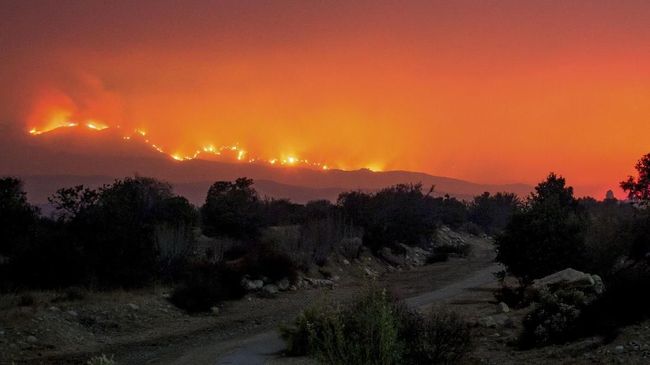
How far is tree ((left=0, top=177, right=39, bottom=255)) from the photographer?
27297 mm

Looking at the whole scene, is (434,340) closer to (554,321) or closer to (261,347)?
(554,321)

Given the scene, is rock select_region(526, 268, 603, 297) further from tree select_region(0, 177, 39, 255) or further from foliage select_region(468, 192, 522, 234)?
foliage select_region(468, 192, 522, 234)

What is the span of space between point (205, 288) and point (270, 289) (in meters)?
4.30

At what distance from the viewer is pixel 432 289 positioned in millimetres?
29750

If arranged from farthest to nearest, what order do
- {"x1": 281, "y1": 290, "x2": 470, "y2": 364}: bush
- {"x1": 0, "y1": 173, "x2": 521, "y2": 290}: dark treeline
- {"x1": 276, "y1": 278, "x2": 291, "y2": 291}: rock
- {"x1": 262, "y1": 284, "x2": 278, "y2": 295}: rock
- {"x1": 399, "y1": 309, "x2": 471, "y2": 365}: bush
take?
{"x1": 276, "y1": 278, "x2": 291, "y2": 291}: rock
{"x1": 262, "y1": 284, "x2": 278, "y2": 295}: rock
{"x1": 0, "y1": 173, "x2": 521, "y2": 290}: dark treeline
{"x1": 399, "y1": 309, "x2": 471, "y2": 365}: bush
{"x1": 281, "y1": 290, "x2": 470, "y2": 364}: bush

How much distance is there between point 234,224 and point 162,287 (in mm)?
13665

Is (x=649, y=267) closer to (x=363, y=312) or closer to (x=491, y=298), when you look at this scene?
(x=491, y=298)

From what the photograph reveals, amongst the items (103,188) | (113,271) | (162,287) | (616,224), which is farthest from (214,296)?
(616,224)

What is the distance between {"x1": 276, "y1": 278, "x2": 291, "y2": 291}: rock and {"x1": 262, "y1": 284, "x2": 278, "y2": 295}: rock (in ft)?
1.09

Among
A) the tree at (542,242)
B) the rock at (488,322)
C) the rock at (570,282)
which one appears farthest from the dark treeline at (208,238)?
the rock at (488,322)

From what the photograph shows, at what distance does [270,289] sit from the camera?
27.6 metres

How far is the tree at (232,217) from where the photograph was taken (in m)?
37.9

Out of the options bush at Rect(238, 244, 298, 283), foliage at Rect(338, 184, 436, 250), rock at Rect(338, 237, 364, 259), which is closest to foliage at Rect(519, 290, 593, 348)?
bush at Rect(238, 244, 298, 283)

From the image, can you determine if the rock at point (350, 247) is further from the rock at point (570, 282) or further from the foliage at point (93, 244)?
the rock at point (570, 282)
